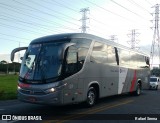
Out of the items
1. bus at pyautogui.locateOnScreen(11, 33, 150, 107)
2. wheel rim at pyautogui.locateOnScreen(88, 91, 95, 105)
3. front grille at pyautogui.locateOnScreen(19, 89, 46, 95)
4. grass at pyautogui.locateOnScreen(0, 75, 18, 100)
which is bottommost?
grass at pyautogui.locateOnScreen(0, 75, 18, 100)

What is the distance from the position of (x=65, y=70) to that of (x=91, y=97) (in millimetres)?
2793

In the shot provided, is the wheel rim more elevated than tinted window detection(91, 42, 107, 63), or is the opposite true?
tinted window detection(91, 42, 107, 63)

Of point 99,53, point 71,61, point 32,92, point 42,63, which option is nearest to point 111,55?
point 99,53

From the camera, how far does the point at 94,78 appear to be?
49.4 ft

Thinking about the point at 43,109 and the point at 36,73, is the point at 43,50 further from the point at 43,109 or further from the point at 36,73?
the point at 43,109

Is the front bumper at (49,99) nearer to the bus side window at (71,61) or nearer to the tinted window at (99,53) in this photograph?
the bus side window at (71,61)

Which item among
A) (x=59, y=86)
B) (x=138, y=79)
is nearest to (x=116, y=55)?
(x=138, y=79)

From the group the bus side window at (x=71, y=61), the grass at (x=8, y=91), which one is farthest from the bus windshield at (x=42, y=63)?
the grass at (x=8, y=91)

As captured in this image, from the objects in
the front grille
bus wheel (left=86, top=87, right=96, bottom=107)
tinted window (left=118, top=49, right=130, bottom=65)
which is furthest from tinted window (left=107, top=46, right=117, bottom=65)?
the front grille

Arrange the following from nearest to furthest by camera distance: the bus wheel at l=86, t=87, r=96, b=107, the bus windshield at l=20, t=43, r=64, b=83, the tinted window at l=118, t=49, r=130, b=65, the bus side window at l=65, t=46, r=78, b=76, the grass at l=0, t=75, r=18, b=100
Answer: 1. the bus windshield at l=20, t=43, r=64, b=83
2. the bus side window at l=65, t=46, r=78, b=76
3. the bus wheel at l=86, t=87, r=96, b=107
4. the tinted window at l=118, t=49, r=130, b=65
5. the grass at l=0, t=75, r=18, b=100

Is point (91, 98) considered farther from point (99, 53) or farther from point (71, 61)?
point (71, 61)

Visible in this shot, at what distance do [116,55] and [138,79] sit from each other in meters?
5.38

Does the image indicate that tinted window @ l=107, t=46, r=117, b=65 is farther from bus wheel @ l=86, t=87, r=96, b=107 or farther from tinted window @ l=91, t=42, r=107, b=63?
bus wheel @ l=86, t=87, r=96, b=107

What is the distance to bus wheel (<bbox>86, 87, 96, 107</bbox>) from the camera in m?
14.5
